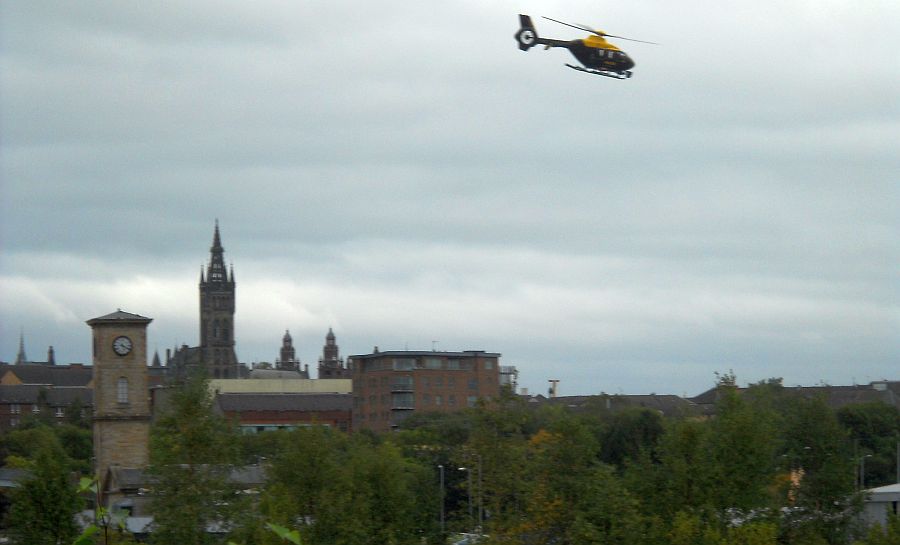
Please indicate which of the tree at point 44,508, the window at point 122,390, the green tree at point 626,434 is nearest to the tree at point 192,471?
the tree at point 44,508

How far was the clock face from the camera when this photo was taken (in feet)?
276

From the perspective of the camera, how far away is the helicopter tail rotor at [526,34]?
229 feet

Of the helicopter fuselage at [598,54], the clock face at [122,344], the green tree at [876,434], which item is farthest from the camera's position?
the green tree at [876,434]

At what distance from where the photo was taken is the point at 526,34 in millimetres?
70438

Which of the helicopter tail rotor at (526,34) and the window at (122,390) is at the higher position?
the helicopter tail rotor at (526,34)

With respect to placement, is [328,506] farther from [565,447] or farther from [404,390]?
[404,390]

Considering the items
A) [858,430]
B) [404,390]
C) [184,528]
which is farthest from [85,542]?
[404,390]

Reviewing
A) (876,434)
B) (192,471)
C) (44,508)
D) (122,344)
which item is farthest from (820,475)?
(876,434)

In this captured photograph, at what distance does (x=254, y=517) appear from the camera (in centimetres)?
4341

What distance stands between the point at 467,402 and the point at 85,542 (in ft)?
594

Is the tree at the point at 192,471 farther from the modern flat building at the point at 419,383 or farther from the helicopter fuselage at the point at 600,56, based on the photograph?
the modern flat building at the point at 419,383

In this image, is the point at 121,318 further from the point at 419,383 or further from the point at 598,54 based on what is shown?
the point at 419,383

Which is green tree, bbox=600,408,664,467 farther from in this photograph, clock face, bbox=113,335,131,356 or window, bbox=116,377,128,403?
window, bbox=116,377,128,403

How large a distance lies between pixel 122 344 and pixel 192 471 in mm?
41980
